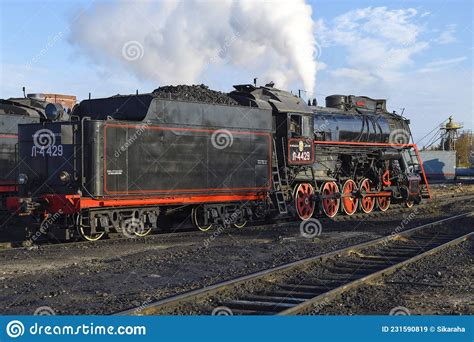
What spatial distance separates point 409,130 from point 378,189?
378 centimetres

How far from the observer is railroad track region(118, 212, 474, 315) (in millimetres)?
6180

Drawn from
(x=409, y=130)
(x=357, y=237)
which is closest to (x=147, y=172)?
(x=357, y=237)

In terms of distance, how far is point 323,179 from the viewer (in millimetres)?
16938

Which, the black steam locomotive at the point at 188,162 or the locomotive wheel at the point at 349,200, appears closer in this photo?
the black steam locomotive at the point at 188,162

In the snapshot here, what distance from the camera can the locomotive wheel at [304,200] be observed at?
15922mm

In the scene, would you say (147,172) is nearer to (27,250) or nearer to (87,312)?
(27,250)

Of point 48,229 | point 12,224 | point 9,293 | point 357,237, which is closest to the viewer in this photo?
point 9,293
